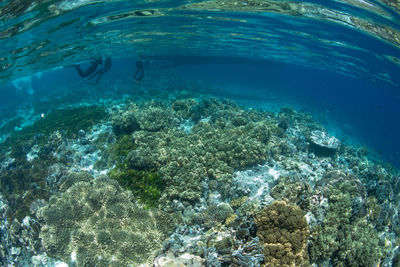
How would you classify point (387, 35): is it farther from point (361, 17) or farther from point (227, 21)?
point (227, 21)

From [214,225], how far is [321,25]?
19.8 metres

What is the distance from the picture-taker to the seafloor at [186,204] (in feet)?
18.2

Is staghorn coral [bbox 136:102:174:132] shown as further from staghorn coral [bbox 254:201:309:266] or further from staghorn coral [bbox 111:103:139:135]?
staghorn coral [bbox 254:201:309:266]

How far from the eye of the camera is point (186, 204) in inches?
297

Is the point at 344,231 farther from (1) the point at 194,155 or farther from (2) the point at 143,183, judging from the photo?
(2) the point at 143,183

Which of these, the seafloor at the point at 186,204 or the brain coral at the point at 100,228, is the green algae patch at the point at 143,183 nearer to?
the seafloor at the point at 186,204

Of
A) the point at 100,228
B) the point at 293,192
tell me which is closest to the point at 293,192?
the point at 293,192

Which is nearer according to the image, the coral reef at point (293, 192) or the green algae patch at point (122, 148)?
the coral reef at point (293, 192)

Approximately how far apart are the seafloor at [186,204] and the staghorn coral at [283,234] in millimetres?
26

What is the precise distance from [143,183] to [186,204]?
70.8 inches

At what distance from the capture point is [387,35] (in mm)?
17406

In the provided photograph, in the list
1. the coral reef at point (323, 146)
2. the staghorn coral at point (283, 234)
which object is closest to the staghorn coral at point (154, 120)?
the staghorn coral at point (283, 234)

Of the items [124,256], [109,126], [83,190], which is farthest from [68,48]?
[124,256]

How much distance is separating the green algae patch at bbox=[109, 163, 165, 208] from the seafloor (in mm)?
38
